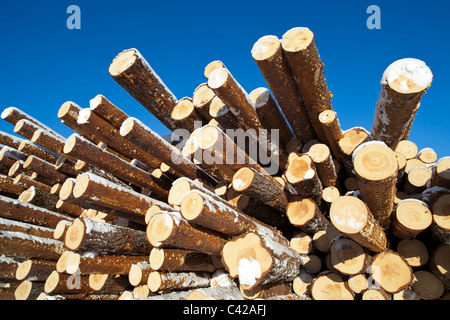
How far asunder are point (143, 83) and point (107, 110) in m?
0.66

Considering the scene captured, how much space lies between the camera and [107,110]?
12.0 feet

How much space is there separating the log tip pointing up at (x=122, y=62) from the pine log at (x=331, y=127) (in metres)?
2.39

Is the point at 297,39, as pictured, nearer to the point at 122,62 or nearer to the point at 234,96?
the point at 234,96

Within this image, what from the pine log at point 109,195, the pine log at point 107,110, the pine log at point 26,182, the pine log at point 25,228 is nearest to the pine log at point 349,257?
the pine log at point 109,195

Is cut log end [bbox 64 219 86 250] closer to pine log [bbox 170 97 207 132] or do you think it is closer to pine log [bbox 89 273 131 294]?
pine log [bbox 89 273 131 294]

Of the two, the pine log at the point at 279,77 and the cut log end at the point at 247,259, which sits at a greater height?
the pine log at the point at 279,77

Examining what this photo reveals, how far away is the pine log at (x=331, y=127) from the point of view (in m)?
3.28

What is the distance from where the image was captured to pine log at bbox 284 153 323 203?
9.41 ft

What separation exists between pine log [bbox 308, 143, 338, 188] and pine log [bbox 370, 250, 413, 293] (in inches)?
42.6

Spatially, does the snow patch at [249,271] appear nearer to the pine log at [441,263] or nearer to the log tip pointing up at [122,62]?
the pine log at [441,263]

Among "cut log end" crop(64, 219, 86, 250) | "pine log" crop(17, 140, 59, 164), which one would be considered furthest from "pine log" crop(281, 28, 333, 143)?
"pine log" crop(17, 140, 59, 164)
